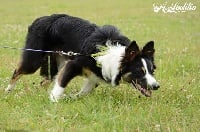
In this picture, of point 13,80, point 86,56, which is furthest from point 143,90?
point 13,80

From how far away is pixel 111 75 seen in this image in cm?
648

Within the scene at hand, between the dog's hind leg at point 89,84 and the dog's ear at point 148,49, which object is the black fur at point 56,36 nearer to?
the dog's hind leg at point 89,84

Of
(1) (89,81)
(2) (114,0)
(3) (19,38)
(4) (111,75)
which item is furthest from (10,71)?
(2) (114,0)

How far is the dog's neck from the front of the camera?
6410 mm

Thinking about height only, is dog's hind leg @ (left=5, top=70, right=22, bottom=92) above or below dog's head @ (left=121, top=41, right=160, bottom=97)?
below

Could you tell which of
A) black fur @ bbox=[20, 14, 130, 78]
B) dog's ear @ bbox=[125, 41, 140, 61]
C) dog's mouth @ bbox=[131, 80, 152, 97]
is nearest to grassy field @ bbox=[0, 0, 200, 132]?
dog's mouth @ bbox=[131, 80, 152, 97]

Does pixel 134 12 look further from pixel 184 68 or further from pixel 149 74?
pixel 149 74

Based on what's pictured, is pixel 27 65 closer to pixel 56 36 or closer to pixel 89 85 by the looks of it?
pixel 56 36

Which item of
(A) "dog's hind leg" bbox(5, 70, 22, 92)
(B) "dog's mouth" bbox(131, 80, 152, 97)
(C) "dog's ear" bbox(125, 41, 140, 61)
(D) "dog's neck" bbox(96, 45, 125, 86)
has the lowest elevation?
(A) "dog's hind leg" bbox(5, 70, 22, 92)

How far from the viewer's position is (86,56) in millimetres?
6676

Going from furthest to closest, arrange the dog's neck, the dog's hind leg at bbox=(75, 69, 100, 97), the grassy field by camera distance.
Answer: the dog's hind leg at bbox=(75, 69, 100, 97)
the dog's neck
the grassy field

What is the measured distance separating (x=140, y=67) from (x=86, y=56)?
0.87 meters

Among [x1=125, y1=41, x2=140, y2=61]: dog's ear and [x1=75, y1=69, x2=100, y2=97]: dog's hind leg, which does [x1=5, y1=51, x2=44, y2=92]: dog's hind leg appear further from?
[x1=125, y1=41, x2=140, y2=61]: dog's ear

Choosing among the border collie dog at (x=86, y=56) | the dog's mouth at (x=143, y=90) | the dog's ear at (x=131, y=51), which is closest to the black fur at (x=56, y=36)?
the border collie dog at (x=86, y=56)
